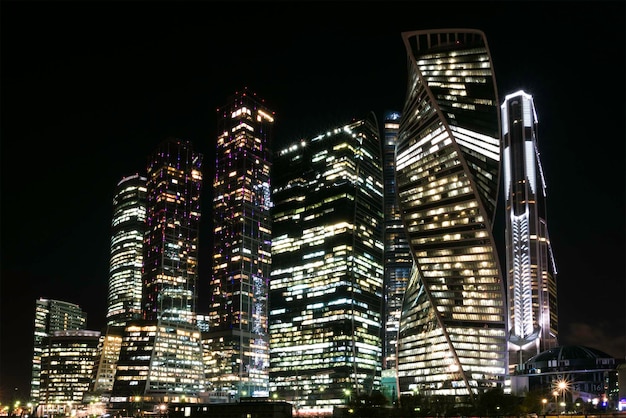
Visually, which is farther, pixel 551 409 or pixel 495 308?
pixel 495 308

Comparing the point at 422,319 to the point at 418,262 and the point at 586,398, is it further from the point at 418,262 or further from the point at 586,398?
the point at 586,398

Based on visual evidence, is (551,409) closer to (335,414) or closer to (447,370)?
(447,370)

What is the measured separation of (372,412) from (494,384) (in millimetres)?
48531

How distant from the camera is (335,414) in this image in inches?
6954

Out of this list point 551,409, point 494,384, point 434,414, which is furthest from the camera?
A: point 494,384

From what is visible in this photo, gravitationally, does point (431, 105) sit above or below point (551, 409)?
above

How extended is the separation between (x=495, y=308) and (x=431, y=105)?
58.8m

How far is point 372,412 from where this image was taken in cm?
15600

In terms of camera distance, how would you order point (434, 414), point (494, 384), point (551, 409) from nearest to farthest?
1. point (434, 414)
2. point (551, 409)
3. point (494, 384)

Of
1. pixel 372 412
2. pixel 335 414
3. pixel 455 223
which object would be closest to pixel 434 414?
pixel 372 412

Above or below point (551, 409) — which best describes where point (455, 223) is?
above

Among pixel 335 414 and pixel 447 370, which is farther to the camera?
pixel 447 370

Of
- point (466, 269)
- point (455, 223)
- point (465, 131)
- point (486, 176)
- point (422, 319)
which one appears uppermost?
point (465, 131)

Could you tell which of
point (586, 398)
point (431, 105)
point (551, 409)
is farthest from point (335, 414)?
point (431, 105)
